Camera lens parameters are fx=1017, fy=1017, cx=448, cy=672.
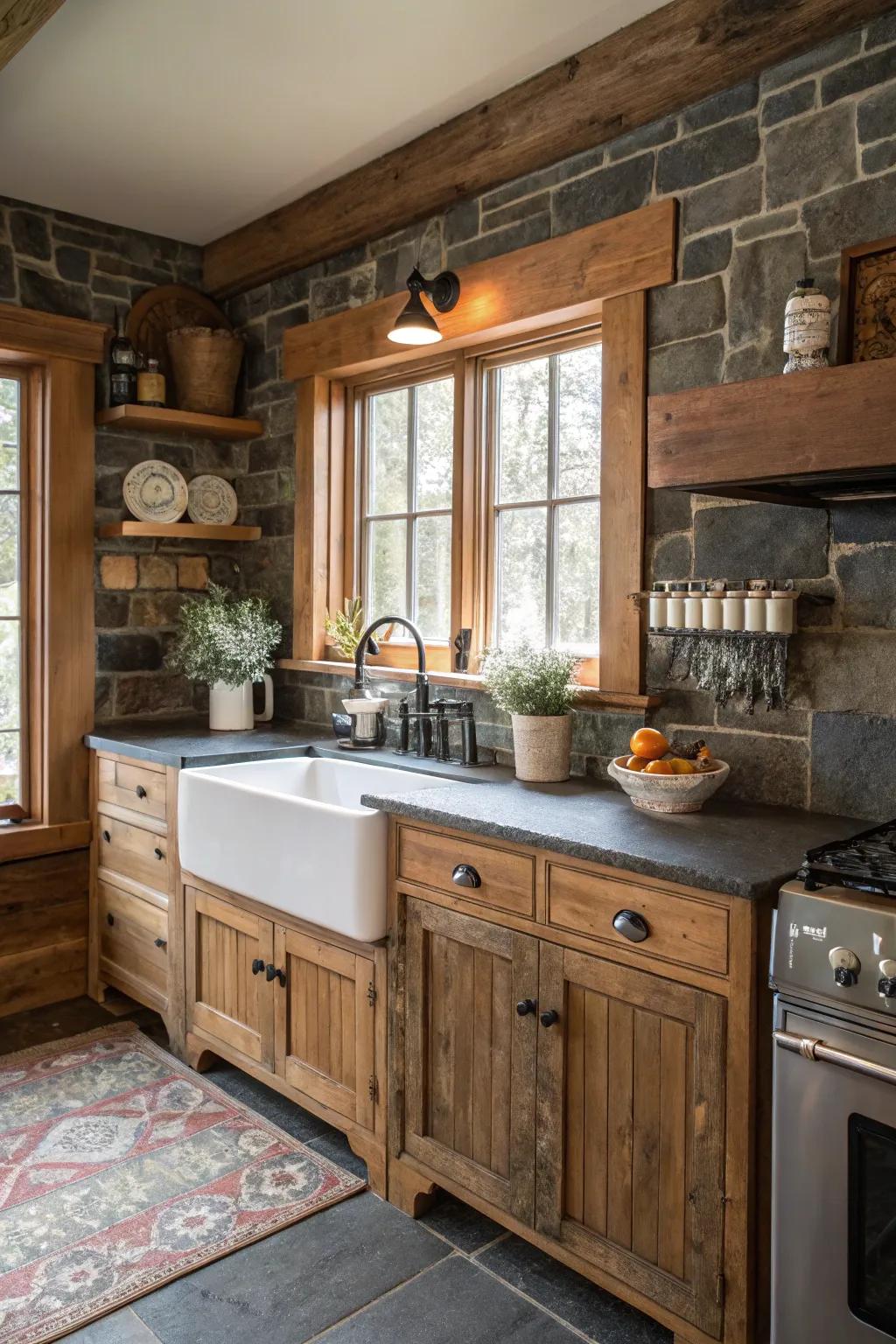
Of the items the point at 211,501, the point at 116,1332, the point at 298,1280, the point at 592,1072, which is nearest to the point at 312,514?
the point at 211,501

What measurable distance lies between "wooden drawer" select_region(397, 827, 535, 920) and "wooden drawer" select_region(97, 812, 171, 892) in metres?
1.16

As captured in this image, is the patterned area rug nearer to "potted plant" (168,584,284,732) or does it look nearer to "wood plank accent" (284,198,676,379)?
"potted plant" (168,584,284,732)

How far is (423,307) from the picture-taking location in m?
2.86

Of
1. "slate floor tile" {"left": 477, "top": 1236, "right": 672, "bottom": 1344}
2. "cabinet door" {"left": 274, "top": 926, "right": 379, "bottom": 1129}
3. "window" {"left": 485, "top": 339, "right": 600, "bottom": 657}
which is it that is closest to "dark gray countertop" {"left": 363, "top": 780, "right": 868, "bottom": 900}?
"cabinet door" {"left": 274, "top": 926, "right": 379, "bottom": 1129}

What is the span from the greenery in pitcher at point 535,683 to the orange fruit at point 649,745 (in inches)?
13.9

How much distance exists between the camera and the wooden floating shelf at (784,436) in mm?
1726

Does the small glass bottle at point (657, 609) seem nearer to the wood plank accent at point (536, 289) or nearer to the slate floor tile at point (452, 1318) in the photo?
the wood plank accent at point (536, 289)

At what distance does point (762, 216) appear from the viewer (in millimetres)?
2336

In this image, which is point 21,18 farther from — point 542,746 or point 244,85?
point 542,746

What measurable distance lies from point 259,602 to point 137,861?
110 cm

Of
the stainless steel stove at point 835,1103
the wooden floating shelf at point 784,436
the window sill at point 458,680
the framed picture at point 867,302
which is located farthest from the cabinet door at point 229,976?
the framed picture at point 867,302

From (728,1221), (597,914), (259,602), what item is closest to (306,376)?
(259,602)

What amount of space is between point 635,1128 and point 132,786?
2.09m

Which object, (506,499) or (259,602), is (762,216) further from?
(259,602)
